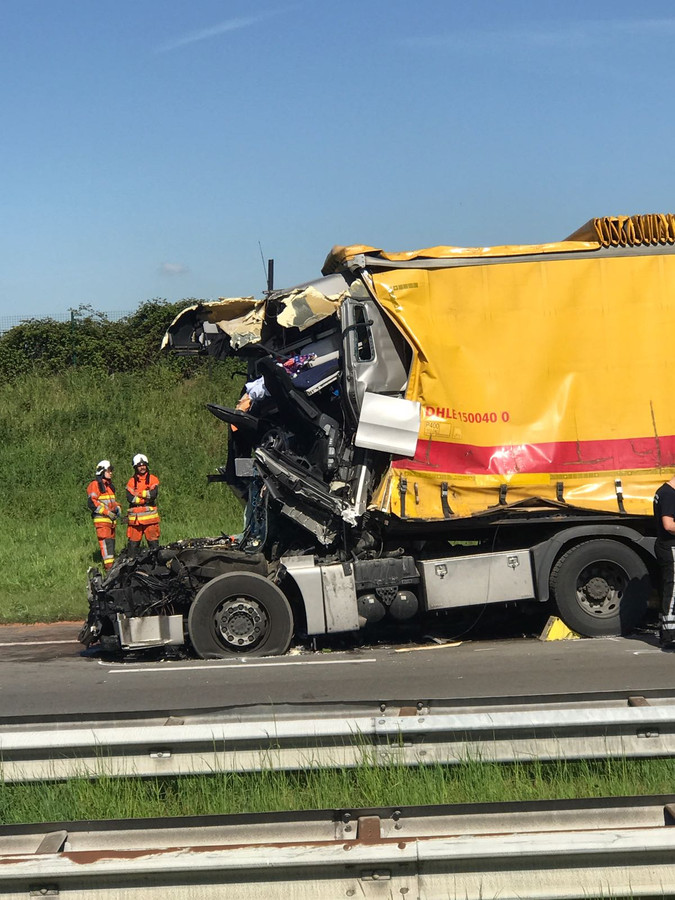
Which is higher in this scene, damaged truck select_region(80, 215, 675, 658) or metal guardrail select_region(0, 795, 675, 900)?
damaged truck select_region(80, 215, 675, 658)

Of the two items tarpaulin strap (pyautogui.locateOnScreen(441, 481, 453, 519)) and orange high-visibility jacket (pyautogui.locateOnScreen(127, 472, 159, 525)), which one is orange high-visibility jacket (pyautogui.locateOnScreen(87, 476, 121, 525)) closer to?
orange high-visibility jacket (pyautogui.locateOnScreen(127, 472, 159, 525))

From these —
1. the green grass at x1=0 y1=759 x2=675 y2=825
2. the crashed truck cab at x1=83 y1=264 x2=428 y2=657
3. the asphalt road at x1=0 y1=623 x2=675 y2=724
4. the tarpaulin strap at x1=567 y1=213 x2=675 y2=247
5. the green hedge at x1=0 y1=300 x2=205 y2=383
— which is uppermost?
the green hedge at x1=0 y1=300 x2=205 y2=383

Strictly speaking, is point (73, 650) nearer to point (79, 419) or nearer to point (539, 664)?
point (539, 664)

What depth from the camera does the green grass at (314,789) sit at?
508cm

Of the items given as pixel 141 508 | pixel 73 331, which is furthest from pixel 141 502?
pixel 73 331

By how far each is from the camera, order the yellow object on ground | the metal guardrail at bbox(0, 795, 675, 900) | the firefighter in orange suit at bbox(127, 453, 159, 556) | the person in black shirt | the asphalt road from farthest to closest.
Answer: the firefighter in orange suit at bbox(127, 453, 159, 556) → the yellow object on ground → the person in black shirt → the asphalt road → the metal guardrail at bbox(0, 795, 675, 900)

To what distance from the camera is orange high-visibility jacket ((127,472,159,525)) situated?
16047mm

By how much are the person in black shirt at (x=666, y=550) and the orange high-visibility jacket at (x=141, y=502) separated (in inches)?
341

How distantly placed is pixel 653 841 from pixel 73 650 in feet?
28.1

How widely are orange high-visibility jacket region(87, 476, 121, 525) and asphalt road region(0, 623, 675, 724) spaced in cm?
576

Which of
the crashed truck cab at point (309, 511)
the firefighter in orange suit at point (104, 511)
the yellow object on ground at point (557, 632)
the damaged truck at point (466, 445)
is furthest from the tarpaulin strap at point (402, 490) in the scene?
the firefighter in orange suit at point (104, 511)

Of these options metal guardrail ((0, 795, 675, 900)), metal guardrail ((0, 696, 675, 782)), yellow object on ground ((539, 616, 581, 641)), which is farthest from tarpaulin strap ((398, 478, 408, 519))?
metal guardrail ((0, 795, 675, 900))

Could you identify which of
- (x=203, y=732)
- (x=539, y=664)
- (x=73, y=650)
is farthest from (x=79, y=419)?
(x=203, y=732)

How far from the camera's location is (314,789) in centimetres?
519
